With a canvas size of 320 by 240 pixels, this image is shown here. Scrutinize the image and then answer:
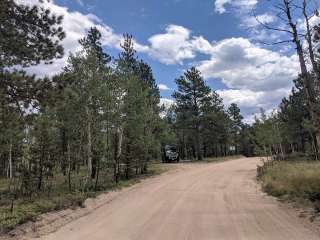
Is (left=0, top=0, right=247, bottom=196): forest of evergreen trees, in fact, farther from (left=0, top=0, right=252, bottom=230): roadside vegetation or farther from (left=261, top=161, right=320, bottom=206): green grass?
(left=261, top=161, right=320, bottom=206): green grass

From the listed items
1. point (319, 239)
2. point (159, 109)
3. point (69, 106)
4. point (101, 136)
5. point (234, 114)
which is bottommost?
point (319, 239)

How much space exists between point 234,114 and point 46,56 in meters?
88.3

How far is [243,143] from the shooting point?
103 meters

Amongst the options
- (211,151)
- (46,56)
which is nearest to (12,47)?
(46,56)

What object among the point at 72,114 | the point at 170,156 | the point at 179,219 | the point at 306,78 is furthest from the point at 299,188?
the point at 170,156

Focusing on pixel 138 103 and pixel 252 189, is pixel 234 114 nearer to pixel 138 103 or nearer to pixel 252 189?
pixel 138 103

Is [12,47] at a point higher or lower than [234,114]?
lower

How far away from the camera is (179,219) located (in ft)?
37.7

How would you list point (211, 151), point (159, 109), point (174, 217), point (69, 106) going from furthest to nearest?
point (211, 151) → point (159, 109) → point (69, 106) → point (174, 217)

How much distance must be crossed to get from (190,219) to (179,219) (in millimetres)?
324

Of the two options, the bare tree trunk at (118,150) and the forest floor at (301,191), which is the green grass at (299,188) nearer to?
the forest floor at (301,191)

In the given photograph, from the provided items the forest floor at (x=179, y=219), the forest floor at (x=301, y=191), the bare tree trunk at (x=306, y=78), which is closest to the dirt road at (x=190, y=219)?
the forest floor at (x=179, y=219)

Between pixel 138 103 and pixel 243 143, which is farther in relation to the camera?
pixel 243 143

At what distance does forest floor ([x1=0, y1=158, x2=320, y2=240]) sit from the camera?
377 inches
